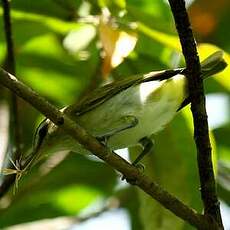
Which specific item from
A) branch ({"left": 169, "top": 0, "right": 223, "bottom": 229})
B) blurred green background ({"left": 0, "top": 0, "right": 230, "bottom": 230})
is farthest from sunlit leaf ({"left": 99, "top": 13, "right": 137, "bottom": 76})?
branch ({"left": 169, "top": 0, "right": 223, "bottom": 229})

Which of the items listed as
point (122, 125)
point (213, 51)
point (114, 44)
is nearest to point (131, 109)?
point (122, 125)

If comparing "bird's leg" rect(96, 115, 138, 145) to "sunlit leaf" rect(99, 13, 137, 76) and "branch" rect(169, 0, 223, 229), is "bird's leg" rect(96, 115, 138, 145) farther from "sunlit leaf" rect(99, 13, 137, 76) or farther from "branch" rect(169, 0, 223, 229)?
"branch" rect(169, 0, 223, 229)

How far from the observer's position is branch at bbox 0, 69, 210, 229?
1996 millimetres

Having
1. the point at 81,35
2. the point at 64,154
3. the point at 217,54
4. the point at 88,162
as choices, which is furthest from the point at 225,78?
the point at 88,162

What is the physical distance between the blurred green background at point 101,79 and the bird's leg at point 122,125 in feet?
0.59

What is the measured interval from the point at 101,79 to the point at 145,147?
581mm

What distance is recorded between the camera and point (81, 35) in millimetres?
3057

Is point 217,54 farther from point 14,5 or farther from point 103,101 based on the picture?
point 14,5

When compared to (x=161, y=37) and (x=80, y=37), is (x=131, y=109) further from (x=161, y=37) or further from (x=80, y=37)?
(x=80, y=37)

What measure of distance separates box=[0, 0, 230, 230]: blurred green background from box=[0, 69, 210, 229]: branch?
54cm

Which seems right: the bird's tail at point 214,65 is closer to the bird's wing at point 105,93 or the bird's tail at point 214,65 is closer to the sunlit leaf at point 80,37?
the bird's wing at point 105,93

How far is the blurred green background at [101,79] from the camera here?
2.79m

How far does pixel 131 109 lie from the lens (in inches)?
→ 107

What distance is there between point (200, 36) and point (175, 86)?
1.11 metres
